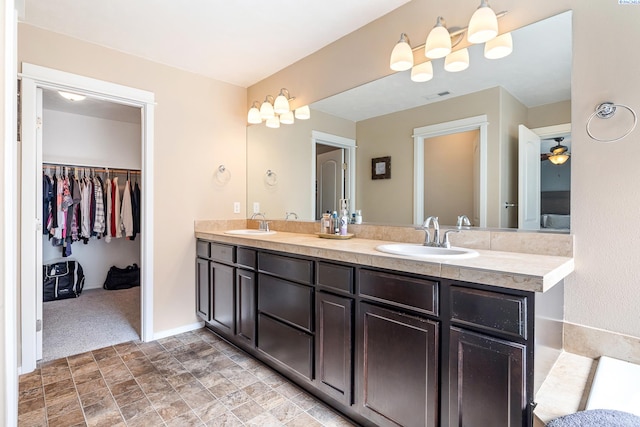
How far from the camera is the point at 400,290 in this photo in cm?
139

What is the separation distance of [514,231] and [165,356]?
252cm

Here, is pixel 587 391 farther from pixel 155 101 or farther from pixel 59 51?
pixel 59 51

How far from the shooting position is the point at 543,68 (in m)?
1.54

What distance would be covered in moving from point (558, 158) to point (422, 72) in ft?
2.90

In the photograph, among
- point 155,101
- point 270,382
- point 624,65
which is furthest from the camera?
point 155,101

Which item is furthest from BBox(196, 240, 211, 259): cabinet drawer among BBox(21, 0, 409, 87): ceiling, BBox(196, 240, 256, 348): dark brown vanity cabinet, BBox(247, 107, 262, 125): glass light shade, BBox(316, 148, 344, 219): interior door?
BBox(21, 0, 409, 87): ceiling

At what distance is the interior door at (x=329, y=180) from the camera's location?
8.09ft

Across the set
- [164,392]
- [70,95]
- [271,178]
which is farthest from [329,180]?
[70,95]

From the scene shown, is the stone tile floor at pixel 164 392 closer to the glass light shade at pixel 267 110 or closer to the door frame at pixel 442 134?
the door frame at pixel 442 134

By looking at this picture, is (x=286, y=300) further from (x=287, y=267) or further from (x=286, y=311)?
(x=287, y=267)

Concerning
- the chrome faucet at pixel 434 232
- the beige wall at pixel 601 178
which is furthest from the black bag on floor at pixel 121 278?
the beige wall at pixel 601 178

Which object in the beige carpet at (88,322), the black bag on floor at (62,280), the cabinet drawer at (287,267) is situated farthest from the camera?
the black bag on floor at (62,280)

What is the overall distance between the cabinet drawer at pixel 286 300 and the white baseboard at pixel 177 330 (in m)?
1.16

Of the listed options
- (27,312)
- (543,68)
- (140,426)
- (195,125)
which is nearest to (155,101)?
(195,125)
